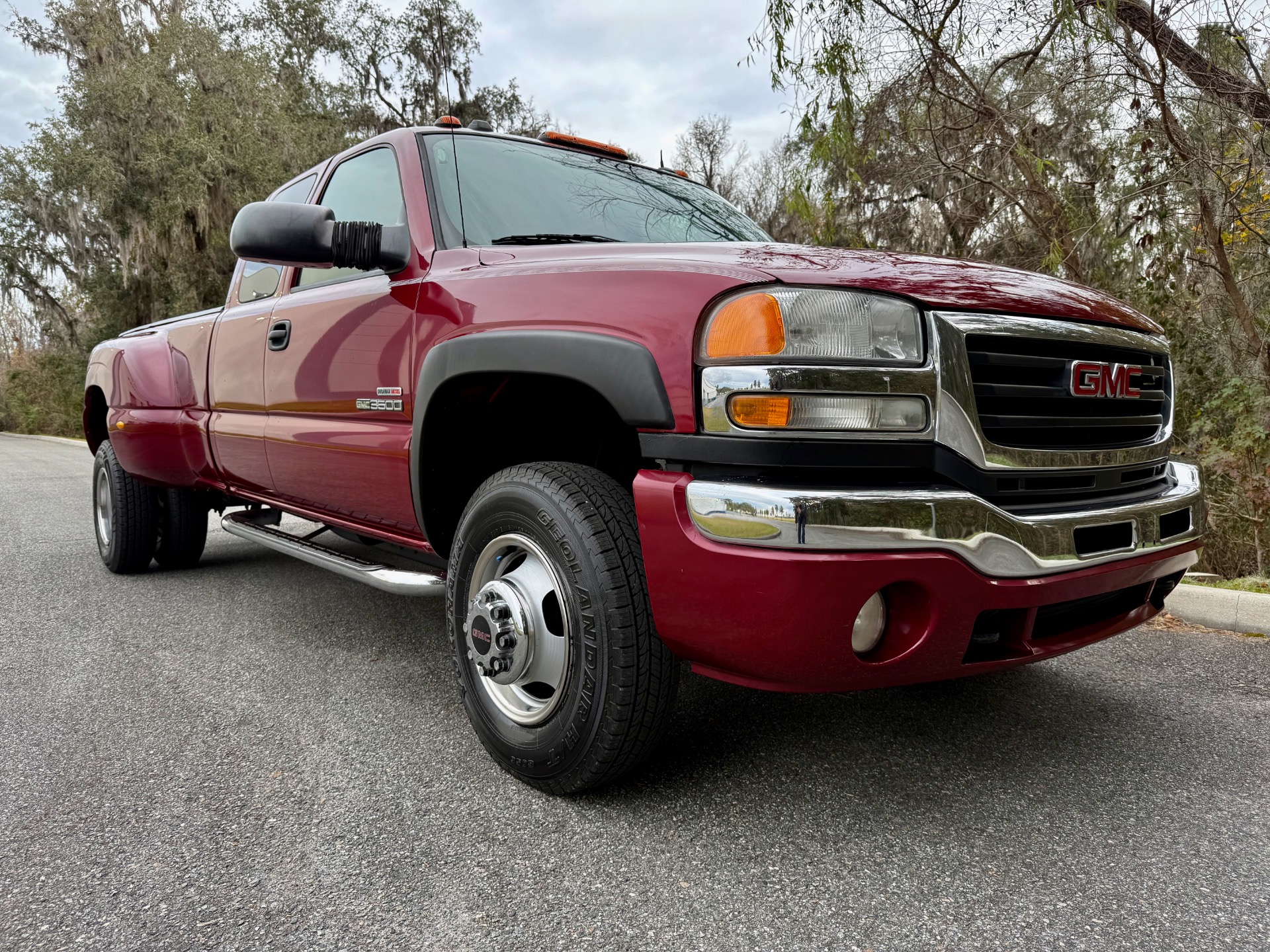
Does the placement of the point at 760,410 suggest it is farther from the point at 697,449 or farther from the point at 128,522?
the point at 128,522

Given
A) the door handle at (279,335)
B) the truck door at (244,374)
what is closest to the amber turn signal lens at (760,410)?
the door handle at (279,335)

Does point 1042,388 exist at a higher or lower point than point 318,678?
higher

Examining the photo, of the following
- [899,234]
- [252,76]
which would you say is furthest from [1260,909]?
[252,76]

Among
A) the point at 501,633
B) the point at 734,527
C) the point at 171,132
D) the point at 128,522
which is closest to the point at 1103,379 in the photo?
the point at 734,527

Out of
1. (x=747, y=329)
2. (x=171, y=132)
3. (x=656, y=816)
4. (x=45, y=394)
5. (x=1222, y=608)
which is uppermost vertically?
(x=171, y=132)

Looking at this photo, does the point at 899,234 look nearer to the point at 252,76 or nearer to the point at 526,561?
the point at 526,561

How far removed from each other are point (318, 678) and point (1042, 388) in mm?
2546

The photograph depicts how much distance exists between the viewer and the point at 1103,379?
7.08 feet

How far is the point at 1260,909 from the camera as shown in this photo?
176cm

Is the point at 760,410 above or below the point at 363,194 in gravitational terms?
below

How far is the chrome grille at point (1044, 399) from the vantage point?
1937mm

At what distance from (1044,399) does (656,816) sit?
4.39 feet

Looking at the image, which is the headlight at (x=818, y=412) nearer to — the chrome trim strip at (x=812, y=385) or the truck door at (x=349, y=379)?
the chrome trim strip at (x=812, y=385)

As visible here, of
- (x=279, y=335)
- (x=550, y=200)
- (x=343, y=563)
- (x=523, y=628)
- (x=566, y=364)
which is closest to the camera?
(x=566, y=364)
